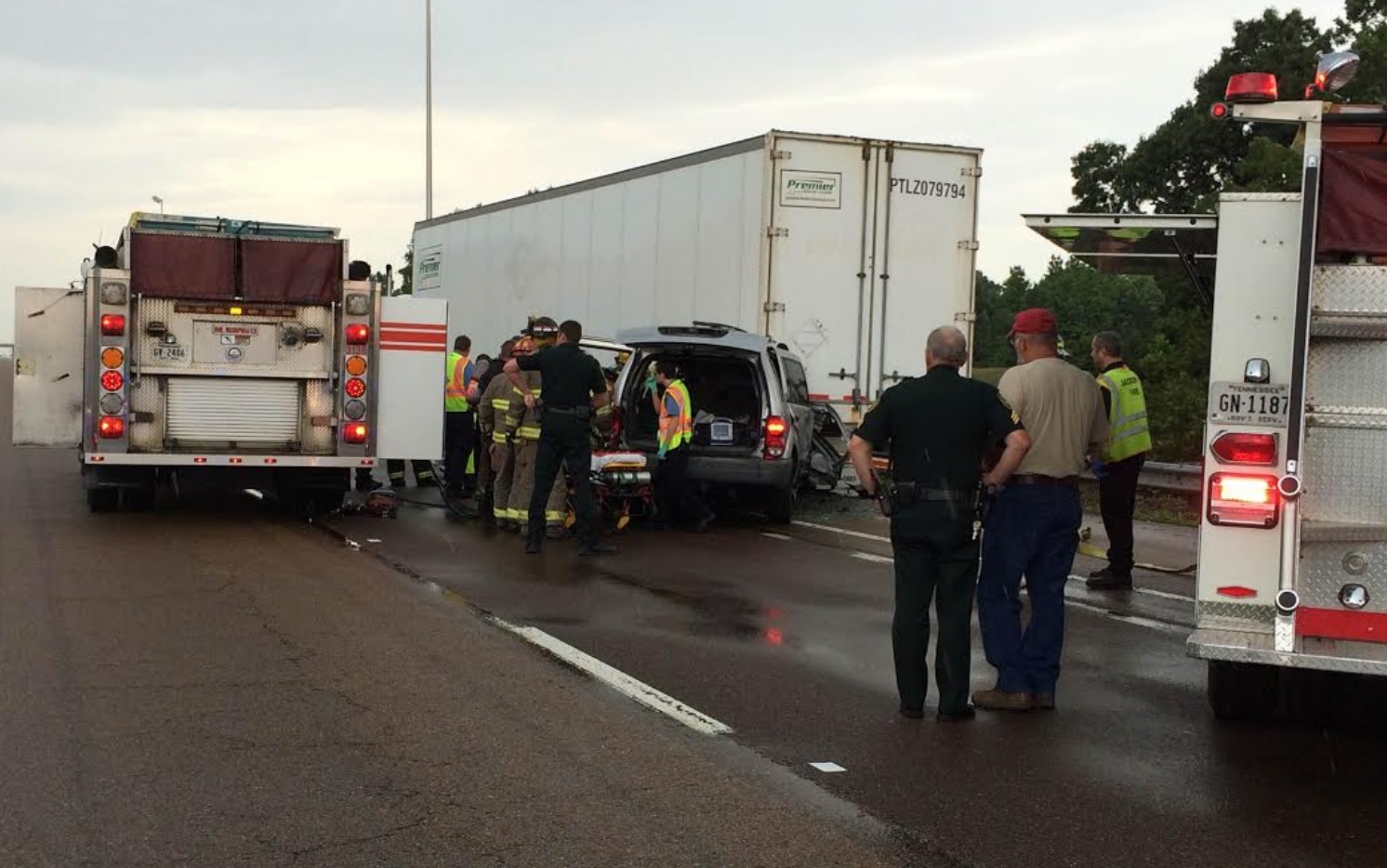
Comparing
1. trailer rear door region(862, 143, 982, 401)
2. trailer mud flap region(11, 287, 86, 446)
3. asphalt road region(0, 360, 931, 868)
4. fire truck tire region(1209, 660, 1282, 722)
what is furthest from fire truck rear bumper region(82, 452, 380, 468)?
fire truck tire region(1209, 660, 1282, 722)

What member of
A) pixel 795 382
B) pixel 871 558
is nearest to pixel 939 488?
pixel 871 558

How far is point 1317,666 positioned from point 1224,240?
1726 mm

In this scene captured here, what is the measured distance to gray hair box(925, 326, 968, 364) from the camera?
750 cm

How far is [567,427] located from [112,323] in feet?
13.8

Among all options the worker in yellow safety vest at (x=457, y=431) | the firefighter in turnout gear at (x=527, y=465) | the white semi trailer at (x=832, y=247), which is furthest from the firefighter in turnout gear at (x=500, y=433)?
the white semi trailer at (x=832, y=247)

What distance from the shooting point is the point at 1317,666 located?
639cm

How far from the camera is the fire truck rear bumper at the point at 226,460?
47.3 ft

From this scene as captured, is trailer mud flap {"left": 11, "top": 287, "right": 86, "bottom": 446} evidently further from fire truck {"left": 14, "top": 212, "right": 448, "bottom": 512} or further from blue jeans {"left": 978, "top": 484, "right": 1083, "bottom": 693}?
blue jeans {"left": 978, "top": 484, "right": 1083, "bottom": 693}

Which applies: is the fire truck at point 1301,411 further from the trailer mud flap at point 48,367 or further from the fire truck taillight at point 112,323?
the trailer mud flap at point 48,367

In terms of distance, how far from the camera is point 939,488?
7.41m

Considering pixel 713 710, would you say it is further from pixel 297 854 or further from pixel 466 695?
pixel 297 854

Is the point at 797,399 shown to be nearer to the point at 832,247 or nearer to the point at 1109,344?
the point at 832,247

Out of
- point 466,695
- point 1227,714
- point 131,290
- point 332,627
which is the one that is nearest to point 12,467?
point 131,290

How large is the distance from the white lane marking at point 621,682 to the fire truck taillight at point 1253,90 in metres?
3.33
